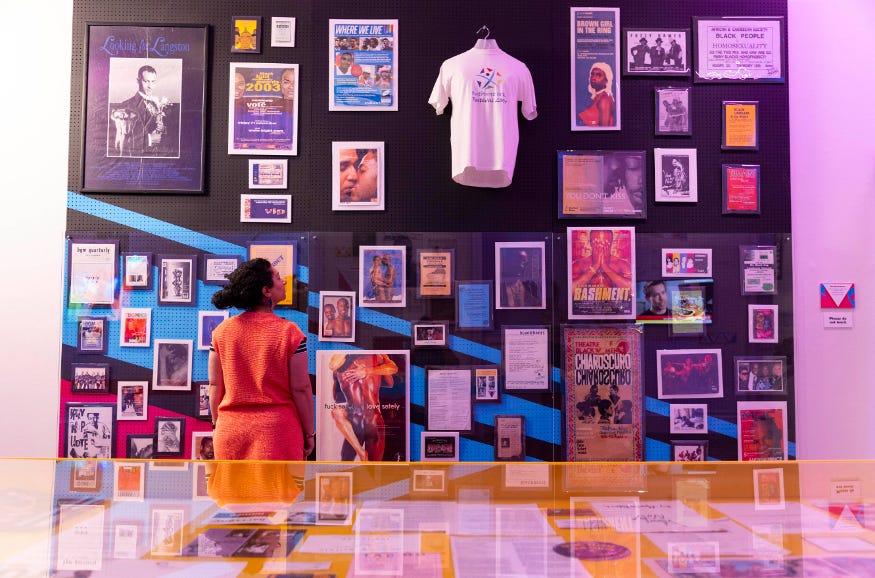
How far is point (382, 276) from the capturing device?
393 centimetres

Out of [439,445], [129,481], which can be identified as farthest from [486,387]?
[129,481]

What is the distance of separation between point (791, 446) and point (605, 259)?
4.56 feet

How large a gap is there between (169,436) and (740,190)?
10.9 ft

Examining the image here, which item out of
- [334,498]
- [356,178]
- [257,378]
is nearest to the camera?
[334,498]

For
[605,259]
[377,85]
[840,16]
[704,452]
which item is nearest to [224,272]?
[377,85]

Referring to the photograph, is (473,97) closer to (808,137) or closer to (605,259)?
(605,259)

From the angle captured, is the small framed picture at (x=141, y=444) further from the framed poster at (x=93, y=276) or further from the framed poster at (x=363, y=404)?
the framed poster at (x=363, y=404)

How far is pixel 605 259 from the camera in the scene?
393 cm

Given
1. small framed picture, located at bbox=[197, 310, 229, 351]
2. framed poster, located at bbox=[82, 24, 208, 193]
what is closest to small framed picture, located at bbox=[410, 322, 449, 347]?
small framed picture, located at bbox=[197, 310, 229, 351]

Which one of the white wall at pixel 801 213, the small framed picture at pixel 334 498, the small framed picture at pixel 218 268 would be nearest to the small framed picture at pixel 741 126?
the white wall at pixel 801 213

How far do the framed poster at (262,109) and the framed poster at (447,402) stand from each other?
1.44m

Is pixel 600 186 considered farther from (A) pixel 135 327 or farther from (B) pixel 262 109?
(A) pixel 135 327

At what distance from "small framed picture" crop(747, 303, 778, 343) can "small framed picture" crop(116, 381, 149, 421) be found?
321cm

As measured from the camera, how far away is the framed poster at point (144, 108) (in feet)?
Answer: 13.0
